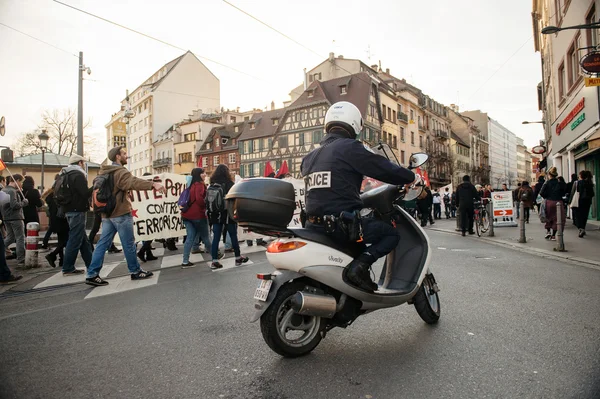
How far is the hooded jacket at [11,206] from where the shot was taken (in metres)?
8.58

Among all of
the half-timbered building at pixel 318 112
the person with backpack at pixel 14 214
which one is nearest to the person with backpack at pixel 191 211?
the person with backpack at pixel 14 214

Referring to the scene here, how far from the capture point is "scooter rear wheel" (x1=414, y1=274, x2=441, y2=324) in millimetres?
3822

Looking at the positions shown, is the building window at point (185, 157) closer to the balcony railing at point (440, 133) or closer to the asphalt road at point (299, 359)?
the balcony railing at point (440, 133)

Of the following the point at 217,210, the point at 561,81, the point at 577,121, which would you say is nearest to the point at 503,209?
the point at 577,121

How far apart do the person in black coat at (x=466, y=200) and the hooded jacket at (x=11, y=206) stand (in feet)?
39.8

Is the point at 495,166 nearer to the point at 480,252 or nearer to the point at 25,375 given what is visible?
the point at 480,252

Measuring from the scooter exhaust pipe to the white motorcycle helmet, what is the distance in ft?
4.30

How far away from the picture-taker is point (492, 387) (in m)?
2.60

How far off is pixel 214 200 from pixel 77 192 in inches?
87.7

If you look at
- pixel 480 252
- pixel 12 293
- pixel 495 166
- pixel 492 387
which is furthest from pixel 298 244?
pixel 495 166

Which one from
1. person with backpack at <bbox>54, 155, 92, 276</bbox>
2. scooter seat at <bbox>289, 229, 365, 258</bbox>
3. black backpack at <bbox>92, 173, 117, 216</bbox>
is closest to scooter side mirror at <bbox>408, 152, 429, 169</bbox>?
scooter seat at <bbox>289, 229, 365, 258</bbox>

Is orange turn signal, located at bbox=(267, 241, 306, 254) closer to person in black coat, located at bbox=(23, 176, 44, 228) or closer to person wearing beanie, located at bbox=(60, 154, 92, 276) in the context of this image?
person wearing beanie, located at bbox=(60, 154, 92, 276)

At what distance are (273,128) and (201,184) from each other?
1807 inches

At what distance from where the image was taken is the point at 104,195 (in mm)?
6156
